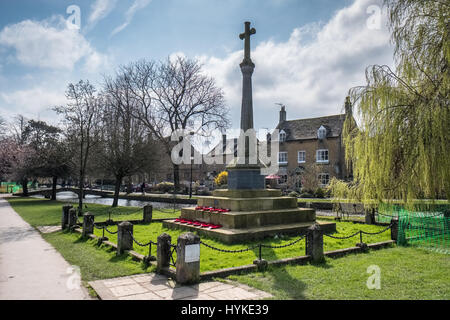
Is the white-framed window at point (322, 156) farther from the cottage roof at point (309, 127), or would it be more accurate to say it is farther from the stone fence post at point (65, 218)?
the stone fence post at point (65, 218)

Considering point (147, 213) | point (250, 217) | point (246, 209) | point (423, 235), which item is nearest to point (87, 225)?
point (147, 213)

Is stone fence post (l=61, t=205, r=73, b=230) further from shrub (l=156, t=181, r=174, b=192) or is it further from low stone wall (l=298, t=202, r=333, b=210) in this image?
shrub (l=156, t=181, r=174, b=192)

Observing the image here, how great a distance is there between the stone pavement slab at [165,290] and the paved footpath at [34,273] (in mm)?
468

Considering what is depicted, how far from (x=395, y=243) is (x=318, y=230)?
13.7 ft

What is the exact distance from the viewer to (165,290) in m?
5.57

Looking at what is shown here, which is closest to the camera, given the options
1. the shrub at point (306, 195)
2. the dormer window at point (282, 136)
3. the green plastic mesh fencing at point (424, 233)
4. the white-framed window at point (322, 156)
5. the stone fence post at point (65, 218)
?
the green plastic mesh fencing at point (424, 233)

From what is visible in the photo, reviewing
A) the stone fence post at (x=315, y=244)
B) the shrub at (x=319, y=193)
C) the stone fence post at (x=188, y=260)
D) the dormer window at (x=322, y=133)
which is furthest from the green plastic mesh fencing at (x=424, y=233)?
the dormer window at (x=322, y=133)

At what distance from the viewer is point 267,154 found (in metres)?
45.8

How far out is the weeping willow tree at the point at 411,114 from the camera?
6.21m

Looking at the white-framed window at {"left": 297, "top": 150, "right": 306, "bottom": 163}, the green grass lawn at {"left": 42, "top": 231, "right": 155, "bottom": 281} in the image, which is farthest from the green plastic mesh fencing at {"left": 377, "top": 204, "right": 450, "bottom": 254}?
the white-framed window at {"left": 297, "top": 150, "right": 306, "bottom": 163}

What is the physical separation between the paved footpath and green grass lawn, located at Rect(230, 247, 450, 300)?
11.1ft

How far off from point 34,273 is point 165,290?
3.40 metres
